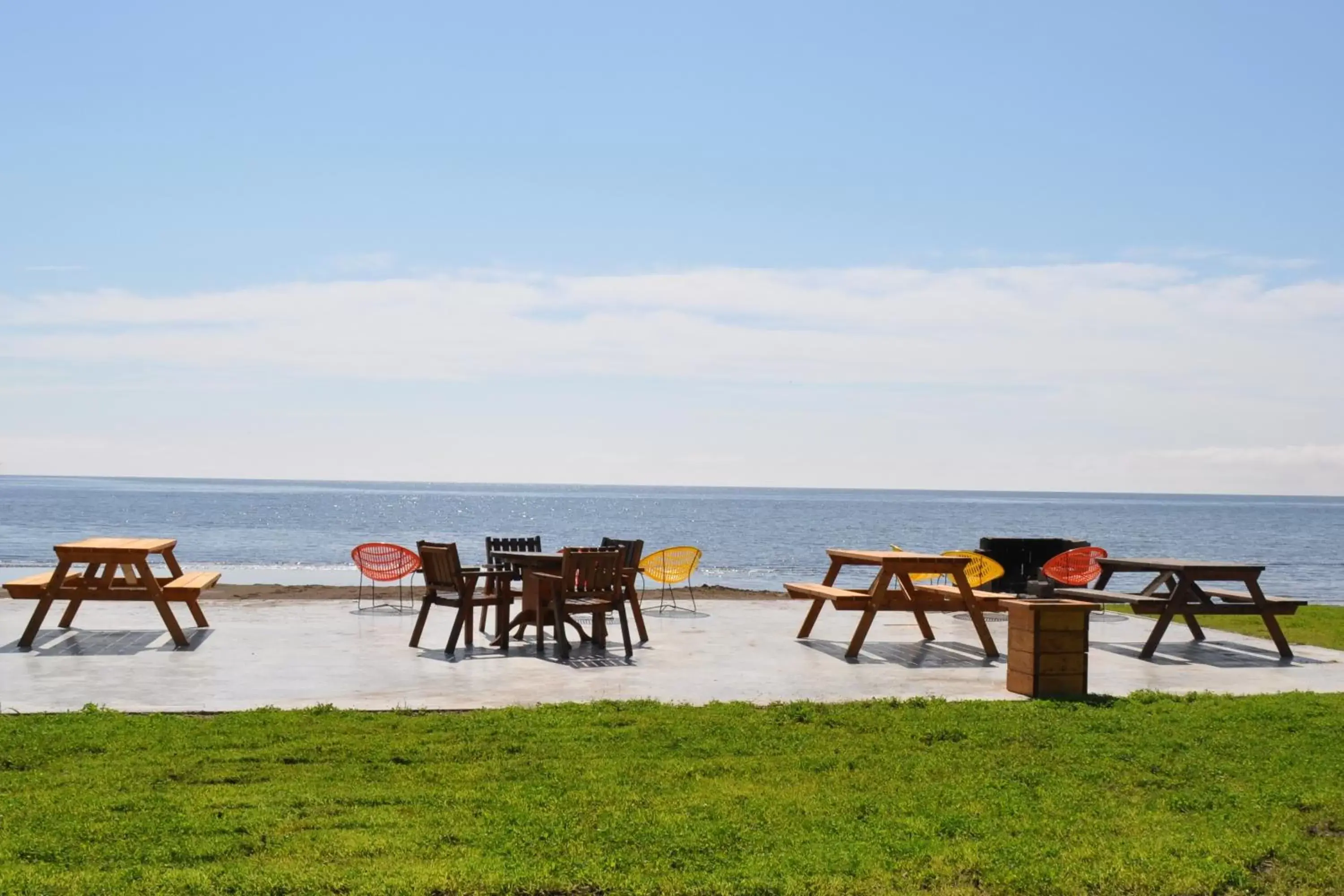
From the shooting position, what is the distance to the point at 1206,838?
498cm

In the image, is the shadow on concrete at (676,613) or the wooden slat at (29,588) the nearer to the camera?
the wooden slat at (29,588)

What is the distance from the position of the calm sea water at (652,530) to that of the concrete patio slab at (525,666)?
1478 cm

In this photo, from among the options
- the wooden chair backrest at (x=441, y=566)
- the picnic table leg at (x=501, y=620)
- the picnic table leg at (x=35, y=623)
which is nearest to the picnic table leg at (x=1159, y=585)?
the picnic table leg at (x=501, y=620)

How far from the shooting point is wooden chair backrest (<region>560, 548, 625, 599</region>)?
1046 centimetres

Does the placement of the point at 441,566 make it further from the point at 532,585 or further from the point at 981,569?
the point at 981,569

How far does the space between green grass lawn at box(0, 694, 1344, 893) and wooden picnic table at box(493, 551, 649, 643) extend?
3.20 meters

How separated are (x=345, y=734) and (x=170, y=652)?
415 centimetres

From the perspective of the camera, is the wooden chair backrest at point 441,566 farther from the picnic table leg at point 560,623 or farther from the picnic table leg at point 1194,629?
the picnic table leg at point 1194,629

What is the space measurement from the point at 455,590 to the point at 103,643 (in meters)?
2.95

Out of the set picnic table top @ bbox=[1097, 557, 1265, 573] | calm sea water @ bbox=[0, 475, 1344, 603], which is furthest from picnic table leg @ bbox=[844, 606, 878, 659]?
calm sea water @ bbox=[0, 475, 1344, 603]

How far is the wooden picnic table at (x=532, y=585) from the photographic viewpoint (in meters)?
10.8

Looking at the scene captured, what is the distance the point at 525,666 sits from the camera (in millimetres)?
9766

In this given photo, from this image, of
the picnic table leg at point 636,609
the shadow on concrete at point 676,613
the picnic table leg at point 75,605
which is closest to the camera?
the picnic table leg at point 75,605

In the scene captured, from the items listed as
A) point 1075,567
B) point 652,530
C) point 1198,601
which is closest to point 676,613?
point 1075,567
